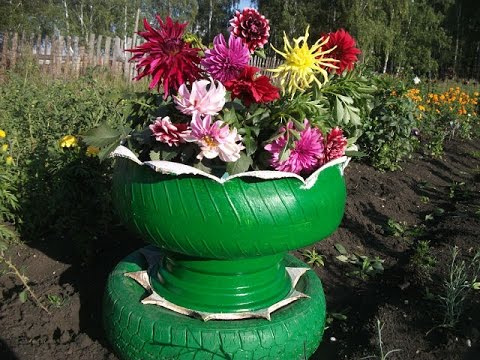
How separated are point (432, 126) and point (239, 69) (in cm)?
645

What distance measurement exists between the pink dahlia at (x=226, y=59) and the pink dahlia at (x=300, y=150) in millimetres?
258

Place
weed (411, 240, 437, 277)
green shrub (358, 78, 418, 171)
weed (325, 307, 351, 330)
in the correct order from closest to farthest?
weed (325, 307, 351, 330)
weed (411, 240, 437, 277)
green shrub (358, 78, 418, 171)

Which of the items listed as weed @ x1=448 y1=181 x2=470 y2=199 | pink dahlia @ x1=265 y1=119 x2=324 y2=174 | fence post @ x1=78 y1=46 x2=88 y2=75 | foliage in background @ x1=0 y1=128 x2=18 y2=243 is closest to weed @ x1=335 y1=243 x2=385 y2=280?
→ pink dahlia @ x1=265 y1=119 x2=324 y2=174

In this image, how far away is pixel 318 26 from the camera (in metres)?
26.6

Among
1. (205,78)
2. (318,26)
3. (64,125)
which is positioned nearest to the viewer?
(205,78)

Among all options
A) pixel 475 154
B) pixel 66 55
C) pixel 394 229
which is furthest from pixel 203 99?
pixel 66 55

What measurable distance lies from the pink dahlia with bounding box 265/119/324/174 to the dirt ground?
38.3 inches

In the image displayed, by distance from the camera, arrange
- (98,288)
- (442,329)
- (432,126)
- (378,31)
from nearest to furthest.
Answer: (442,329) → (98,288) → (432,126) → (378,31)

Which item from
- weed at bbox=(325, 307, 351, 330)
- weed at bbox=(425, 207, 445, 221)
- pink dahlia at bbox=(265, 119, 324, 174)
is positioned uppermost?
pink dahlia at bbox=(265, 119, 324, 174)

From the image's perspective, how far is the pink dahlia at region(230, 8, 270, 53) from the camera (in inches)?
69.6

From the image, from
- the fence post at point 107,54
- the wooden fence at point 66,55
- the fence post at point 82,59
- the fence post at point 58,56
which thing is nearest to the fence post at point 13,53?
the wooden fence at point 66,55

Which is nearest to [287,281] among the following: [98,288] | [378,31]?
[98,288]

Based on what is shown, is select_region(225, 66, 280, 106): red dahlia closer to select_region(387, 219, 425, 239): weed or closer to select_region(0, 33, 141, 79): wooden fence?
select_region(387, 219, 425, 239): weed

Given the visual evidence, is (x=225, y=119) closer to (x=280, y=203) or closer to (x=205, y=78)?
(x=205, y=78)
